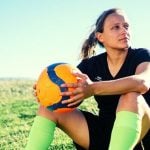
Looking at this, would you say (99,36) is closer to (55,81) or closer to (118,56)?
(118,56)

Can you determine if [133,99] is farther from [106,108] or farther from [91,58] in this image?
[91,58]

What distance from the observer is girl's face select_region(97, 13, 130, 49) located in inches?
211

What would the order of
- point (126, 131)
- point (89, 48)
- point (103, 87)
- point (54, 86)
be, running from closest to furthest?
point (126, 131), point (103, 87), point (54, 86), point (89, 48)

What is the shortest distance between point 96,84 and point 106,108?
0.93 meters

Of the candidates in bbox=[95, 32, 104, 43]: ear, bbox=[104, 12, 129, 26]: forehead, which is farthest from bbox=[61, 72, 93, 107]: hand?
bbox=[95, 32, 104, 43]: ear

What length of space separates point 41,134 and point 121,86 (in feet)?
3.40

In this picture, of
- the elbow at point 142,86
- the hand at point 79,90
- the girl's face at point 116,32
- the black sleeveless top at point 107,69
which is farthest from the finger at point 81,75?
the girl's face at point 116,32

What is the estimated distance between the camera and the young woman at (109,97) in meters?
4.40

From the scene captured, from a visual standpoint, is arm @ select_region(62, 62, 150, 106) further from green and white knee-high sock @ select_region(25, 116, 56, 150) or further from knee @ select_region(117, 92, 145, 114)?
green and white knee-high sock @ select_region(25, 116, 56, 150)

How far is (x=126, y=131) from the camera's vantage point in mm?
4336

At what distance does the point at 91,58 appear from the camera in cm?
587

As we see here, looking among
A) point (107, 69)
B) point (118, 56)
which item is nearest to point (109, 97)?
point (107, 69)

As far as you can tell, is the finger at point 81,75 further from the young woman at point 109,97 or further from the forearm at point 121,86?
the forearm at point 121,86

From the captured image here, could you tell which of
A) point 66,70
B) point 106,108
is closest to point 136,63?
point 106,108
